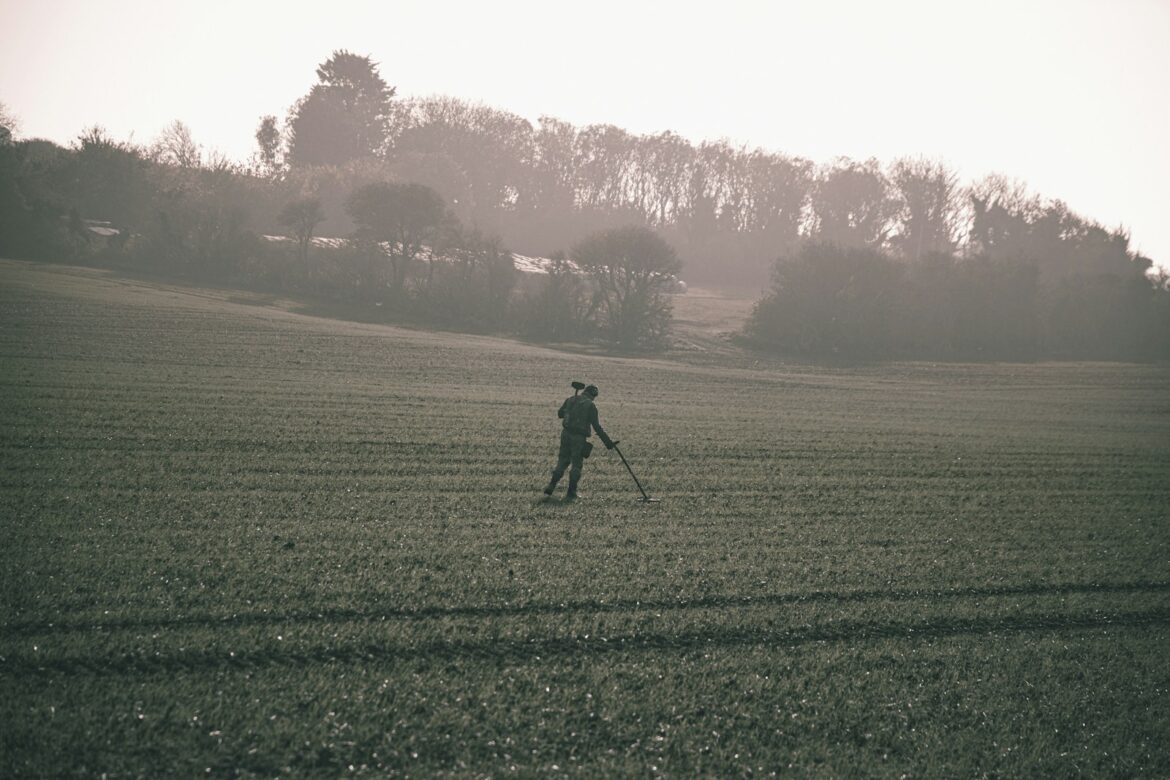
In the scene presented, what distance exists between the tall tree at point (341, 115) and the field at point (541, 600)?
86.1m

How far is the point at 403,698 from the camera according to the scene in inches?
355

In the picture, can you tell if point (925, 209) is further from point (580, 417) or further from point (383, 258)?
point (580, 417)

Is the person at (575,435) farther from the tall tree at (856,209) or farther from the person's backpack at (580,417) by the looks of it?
the tall tree at (856,209)

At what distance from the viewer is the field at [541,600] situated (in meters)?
8.55

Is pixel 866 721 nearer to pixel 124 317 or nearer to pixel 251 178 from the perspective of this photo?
pixel 124 317

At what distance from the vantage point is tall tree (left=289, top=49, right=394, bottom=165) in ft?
353

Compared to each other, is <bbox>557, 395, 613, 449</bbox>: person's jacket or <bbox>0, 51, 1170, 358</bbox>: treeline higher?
<bbox>0, 51, 1170, 358</bbox>: treeline

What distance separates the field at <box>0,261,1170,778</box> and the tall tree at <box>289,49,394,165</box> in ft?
282

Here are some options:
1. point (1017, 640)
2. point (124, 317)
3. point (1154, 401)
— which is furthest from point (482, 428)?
point (1154, 401)

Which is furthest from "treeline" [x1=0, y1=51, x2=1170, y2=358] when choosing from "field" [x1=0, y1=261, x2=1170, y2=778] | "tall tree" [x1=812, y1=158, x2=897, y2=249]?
"field" [x1=0, y1=261, x2=1170, y2=778]

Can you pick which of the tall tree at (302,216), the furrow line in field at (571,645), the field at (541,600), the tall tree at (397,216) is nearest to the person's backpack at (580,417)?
the field at (541,600)

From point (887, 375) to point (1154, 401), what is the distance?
1437 centimetres

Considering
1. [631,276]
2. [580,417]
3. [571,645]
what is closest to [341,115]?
[631,276]

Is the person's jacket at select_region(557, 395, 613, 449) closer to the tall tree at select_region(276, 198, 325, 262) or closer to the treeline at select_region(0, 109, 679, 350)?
the treeline at select_region(0, 109, 679, 350)
